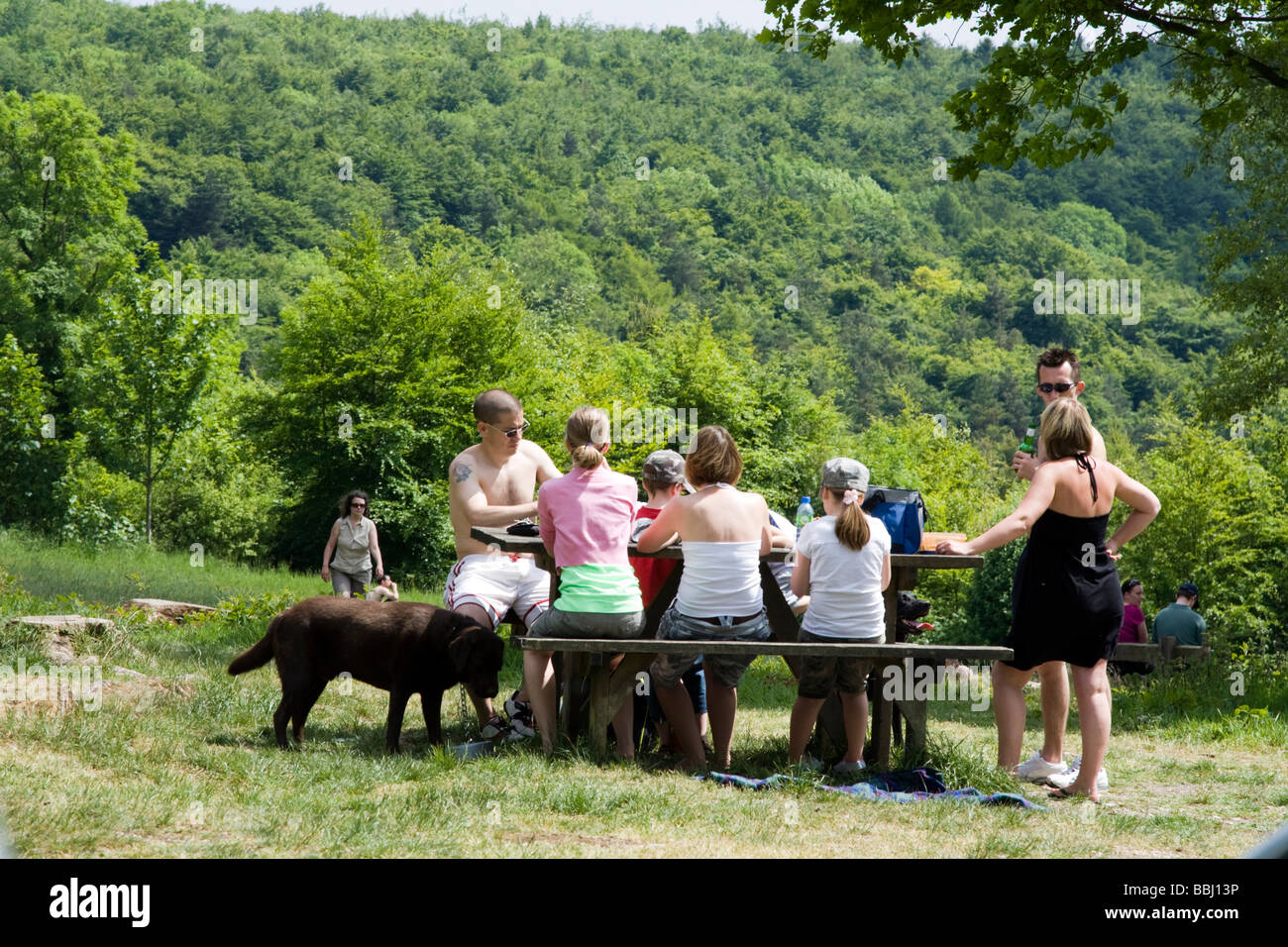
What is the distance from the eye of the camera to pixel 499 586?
6.86 m

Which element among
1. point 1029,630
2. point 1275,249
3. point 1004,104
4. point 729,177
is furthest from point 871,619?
point 729,177

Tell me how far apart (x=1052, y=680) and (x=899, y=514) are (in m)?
1.10

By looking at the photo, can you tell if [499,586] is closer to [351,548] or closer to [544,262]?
[351,548]

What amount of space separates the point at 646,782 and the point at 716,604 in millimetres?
1007

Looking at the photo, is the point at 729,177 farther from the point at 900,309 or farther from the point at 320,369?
the point at 320,369

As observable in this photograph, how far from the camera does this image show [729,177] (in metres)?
149

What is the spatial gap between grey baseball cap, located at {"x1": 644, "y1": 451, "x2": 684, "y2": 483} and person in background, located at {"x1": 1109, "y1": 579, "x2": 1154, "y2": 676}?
23.0 feet

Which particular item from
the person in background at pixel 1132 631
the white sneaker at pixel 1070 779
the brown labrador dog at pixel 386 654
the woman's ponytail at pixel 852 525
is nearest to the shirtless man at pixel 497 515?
the brown labrador dog at pixel 386 654

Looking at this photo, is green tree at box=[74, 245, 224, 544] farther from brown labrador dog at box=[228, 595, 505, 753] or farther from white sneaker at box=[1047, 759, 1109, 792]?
white sneaker at box=[1047, 759, 1109, 792]

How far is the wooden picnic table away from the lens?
5.84 m

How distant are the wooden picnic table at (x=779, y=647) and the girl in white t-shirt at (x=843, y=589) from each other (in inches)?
6.1

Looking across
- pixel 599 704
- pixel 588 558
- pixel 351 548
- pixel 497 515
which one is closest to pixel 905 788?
pixel 599 704

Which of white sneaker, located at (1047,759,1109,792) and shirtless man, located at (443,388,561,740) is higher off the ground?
shirtless man, located at (443,388,561,740)

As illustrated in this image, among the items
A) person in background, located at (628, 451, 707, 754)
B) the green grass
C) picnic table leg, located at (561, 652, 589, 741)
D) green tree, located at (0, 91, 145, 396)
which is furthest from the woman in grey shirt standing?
green tree, located at (0, 91, 145, 396)
